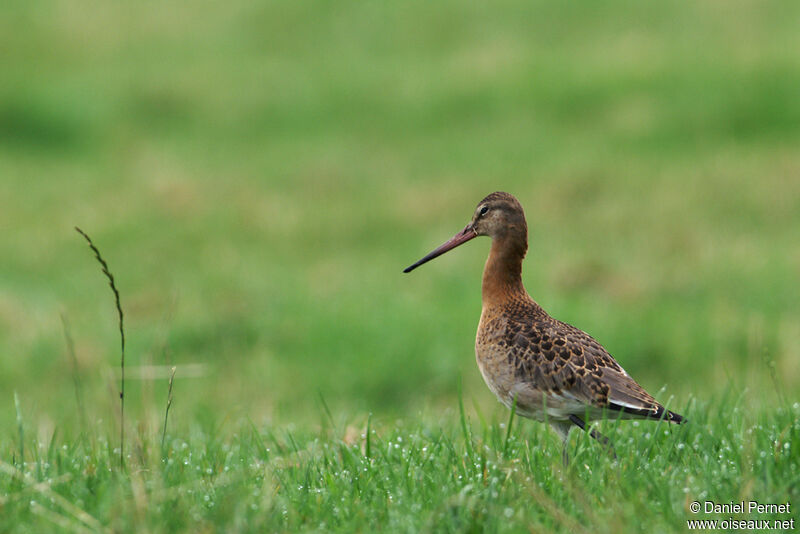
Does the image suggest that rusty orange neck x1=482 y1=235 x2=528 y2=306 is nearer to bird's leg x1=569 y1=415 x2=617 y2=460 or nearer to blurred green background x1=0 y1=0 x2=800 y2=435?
bird's leg x1=569 y1=415 x2=617 y2=460

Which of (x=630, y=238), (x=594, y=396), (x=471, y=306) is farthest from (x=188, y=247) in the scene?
(x=594, y=396)

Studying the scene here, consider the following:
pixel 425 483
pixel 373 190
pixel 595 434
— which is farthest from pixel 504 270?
pixel 373 190

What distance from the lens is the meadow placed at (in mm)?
4551

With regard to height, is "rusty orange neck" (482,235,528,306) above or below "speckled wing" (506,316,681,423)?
above

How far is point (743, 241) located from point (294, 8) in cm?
1596

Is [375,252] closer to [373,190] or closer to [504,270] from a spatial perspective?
[373,190]

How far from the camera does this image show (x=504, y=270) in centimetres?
594

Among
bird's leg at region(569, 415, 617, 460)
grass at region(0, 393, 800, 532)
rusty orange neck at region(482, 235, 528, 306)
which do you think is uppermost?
rusty orange neck at region(482, 235, 528, 306)

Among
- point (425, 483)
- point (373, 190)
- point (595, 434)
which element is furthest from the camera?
point (373, 190)

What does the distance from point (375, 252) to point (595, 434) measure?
11325mm

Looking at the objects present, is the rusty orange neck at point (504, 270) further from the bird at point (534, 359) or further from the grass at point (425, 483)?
the grass at point (425, 483)

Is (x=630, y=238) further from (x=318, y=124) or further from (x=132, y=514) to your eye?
(x=132, y=514)

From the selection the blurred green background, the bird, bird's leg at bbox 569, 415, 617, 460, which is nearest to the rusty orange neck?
the bird

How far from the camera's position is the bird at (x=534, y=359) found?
5.19 metres
